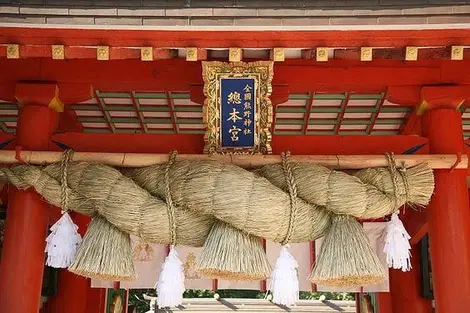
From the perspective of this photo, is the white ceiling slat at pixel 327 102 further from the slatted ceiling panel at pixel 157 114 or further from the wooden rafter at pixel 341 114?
the slatted ceiling panel at pixel 157 114

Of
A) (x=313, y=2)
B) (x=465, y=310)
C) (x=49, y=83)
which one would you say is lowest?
(x=465, y=310)

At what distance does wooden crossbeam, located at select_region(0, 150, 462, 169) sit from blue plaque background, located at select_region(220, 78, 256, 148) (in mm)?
188

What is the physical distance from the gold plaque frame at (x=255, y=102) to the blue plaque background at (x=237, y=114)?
3 cm

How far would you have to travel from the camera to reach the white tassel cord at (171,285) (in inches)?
175

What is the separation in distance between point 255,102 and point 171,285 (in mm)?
1388

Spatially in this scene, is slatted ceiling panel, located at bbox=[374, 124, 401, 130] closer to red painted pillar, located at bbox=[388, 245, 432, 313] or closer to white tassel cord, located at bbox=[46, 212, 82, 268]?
red painted pillar, located at bbox=[388, 245, 432, 313]

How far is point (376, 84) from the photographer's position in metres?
5.11

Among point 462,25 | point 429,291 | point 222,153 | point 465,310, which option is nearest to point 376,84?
point 462,25

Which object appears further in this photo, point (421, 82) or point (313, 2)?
point (421, 82)

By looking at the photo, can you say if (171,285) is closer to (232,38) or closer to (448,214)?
(232,38)

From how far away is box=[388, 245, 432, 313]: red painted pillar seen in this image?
281 inches

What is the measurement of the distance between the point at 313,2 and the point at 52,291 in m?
4.34

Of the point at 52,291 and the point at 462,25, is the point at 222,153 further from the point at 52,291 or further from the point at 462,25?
the point at 52,291

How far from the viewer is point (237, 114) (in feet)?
16.0
